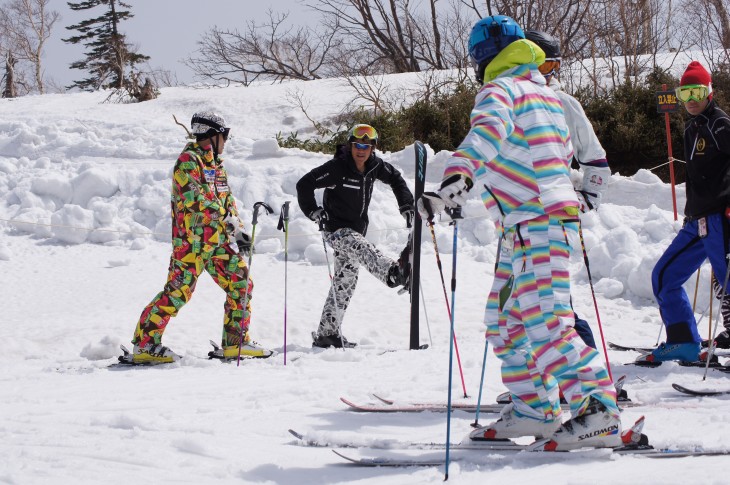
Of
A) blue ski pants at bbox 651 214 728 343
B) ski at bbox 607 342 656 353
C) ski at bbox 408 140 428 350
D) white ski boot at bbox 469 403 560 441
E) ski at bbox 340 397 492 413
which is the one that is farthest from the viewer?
ski at bbox 408 140 428 350

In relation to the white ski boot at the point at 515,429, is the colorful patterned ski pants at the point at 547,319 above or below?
above

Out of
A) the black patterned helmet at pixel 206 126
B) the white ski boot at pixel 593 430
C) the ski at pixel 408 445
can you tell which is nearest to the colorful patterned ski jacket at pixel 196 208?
the black patterned helmet at pixel 206 126

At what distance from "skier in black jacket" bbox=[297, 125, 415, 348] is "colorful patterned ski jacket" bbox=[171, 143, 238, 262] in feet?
2.81

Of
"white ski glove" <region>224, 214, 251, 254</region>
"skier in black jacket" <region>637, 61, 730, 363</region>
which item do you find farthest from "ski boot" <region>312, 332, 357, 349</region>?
"skier in black jacket" <region>637, 61, 730, 363</region>

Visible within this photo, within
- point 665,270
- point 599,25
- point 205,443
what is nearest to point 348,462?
point 205,443

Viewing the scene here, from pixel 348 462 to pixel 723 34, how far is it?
22.9m

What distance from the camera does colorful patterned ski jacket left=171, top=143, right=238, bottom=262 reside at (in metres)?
5.95

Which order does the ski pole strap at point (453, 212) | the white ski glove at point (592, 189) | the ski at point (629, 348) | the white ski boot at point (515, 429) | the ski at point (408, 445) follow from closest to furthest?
the ski pole strap at point (453, 212), the ski at point (408, 445), the white ski boot at point (515, 429), the white ski glove at point (592, 189), the ski at point (629, 348)

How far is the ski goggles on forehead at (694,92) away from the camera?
5.14 metres

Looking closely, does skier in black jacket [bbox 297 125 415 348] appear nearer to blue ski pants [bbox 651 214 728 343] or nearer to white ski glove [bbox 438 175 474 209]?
blue ski pants [bbox 651 214 728 343]

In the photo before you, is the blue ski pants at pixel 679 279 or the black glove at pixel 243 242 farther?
the black glove at pixel 243 242

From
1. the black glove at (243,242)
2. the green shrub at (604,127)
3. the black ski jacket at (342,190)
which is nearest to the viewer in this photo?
the black glove at (243,242)

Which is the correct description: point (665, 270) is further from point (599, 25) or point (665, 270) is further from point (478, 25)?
point (599, 25)

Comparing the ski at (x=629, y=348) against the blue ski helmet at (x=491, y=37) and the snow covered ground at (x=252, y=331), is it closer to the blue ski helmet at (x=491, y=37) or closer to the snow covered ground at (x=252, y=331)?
the snow covered ground at (x=252, y=331)
